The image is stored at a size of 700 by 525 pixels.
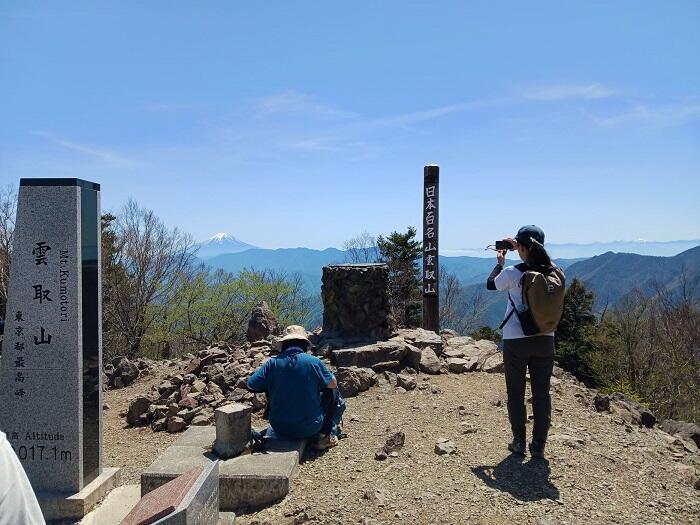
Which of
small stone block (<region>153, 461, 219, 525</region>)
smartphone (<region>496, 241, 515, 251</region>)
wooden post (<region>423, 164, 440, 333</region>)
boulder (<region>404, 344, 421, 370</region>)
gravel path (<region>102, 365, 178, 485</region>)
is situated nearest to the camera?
small stone block (<region>153, 461, 219, 525</region>)

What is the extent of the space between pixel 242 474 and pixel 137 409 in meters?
4.49

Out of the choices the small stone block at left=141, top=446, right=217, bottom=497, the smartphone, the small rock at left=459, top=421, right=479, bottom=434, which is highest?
the smartphone

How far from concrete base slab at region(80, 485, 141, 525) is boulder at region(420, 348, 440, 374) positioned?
5.29 meters

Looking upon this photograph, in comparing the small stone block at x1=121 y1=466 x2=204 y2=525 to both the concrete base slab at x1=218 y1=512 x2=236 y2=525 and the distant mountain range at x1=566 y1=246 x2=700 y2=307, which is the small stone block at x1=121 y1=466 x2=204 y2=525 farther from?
the distant mountain range at x1=566 y1=246 x2=700 y2=307

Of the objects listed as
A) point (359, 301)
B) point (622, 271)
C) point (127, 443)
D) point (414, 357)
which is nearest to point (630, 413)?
point (414, 357)

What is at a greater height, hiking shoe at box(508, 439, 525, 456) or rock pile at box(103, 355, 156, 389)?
hiking shoe at box(508, 439, 525, 456)

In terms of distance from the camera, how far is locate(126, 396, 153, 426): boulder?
343 inches

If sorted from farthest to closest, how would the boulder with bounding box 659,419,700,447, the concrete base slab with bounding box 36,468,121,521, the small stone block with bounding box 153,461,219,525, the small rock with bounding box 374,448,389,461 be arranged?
the boulder with bounding box 659,419,700,447, the small rock with bounding box 374,448,389,461, the concrete base slab with bounding box 36,468,121,521, the small stone block with bounding box 153,461,219,525

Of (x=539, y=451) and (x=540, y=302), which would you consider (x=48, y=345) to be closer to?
(x=540, y=302)

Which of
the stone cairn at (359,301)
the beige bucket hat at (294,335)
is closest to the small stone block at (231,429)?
the beige bucket hat at (294,335)

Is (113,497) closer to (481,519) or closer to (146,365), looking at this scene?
(481,519)

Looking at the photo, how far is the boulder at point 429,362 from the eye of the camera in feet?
31.3

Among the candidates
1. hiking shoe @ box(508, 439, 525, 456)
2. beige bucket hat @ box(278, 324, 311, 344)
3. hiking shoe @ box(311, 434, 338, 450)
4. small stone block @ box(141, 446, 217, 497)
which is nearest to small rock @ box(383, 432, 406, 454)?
hiking shoe @ box(311, 434, 338, 450)

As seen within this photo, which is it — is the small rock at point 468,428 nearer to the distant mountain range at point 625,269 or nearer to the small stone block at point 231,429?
the small stone block at point 231,429
